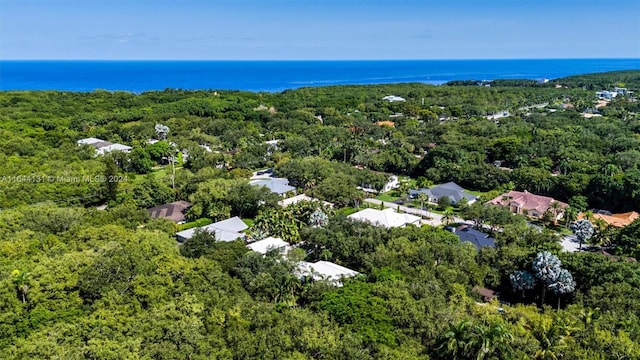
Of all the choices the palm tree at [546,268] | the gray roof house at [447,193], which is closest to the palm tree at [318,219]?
the palm tree at [546,268]

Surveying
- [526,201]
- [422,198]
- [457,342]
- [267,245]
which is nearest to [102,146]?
[267,245]

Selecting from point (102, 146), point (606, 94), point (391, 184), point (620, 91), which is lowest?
point (391, 184)

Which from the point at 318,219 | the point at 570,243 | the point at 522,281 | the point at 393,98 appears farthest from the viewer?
the point at 393,98

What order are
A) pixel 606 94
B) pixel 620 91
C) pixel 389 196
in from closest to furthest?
1. pixel 389 196
2. pixel 606 94
3. pixel 620 91

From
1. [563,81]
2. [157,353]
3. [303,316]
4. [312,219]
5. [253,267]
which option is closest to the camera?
[157,353]

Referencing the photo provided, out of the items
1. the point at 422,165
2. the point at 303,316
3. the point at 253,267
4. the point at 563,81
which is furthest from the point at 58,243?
the point at 563,81

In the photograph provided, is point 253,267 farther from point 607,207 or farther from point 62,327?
point 607,207

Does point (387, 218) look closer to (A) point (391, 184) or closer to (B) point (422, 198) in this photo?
(B) point (422, 198)
